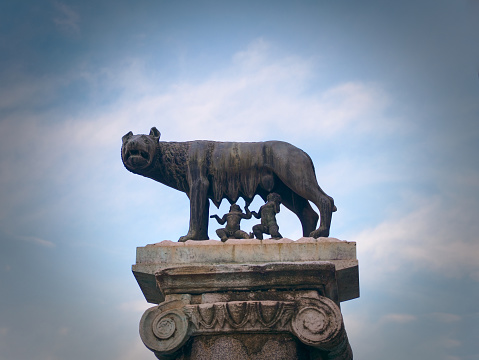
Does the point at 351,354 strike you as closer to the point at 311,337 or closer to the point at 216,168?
the point at 311,337

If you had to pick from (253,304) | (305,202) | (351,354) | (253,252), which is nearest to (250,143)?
(305,202)

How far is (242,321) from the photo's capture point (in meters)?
7.32

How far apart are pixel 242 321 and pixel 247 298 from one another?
0.32 meters

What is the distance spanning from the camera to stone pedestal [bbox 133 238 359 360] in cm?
A: 722

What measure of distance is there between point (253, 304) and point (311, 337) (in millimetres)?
769

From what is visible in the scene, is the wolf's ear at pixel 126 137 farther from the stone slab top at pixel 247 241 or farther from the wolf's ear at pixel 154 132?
the stone slab top at pixel 247 241

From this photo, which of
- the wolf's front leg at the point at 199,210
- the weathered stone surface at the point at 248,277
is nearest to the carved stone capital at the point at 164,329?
the weathered stone surface at the point at 248,277

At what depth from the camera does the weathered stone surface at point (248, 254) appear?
7.71 m

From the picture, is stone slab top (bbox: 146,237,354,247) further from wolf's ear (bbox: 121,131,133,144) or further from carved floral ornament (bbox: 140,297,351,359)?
wolf's ear (bbox: 121,131,133,144)

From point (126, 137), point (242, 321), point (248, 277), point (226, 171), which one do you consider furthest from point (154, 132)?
point (242, 321)

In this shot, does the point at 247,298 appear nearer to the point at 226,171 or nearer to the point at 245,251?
the point at 245,251

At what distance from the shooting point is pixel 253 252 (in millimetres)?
7812

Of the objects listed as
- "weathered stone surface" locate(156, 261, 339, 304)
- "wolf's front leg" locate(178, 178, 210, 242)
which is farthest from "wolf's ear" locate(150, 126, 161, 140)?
"weathered stone surface" locate(156, 261, 339, 304)

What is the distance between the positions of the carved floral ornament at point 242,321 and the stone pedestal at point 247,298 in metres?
0.01
